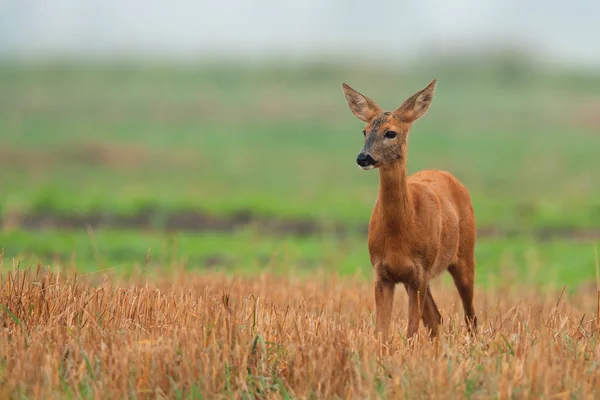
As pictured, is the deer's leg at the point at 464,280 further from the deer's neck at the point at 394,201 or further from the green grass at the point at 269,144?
the green grass at the point at 269,144

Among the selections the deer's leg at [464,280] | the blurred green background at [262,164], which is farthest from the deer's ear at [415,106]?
the blurred green background at [262,164]

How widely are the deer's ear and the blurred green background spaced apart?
9.15 ft

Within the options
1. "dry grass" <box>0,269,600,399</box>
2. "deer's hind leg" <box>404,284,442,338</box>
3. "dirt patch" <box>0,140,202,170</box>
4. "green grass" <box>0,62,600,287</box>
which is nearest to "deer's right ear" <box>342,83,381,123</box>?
"deer's hind leg" <box>404,284,442,338</box>

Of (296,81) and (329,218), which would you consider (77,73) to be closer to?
(296,81)

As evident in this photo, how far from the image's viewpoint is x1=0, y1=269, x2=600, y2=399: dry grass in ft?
21.0

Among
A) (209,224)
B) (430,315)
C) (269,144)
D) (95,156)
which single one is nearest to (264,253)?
(209,224)

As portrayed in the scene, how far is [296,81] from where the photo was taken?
238 feet

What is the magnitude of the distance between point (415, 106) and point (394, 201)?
1.01 metres

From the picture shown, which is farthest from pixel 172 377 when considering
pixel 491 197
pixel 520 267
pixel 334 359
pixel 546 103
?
pixel 546 103

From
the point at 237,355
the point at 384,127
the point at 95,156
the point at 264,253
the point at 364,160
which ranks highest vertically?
the point at 384,127

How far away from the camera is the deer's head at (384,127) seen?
8.55 m

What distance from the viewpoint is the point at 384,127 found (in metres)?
8.79

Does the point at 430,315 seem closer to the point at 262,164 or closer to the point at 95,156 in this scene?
the point at 262,164

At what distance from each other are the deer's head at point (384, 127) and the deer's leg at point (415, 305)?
124 cm
